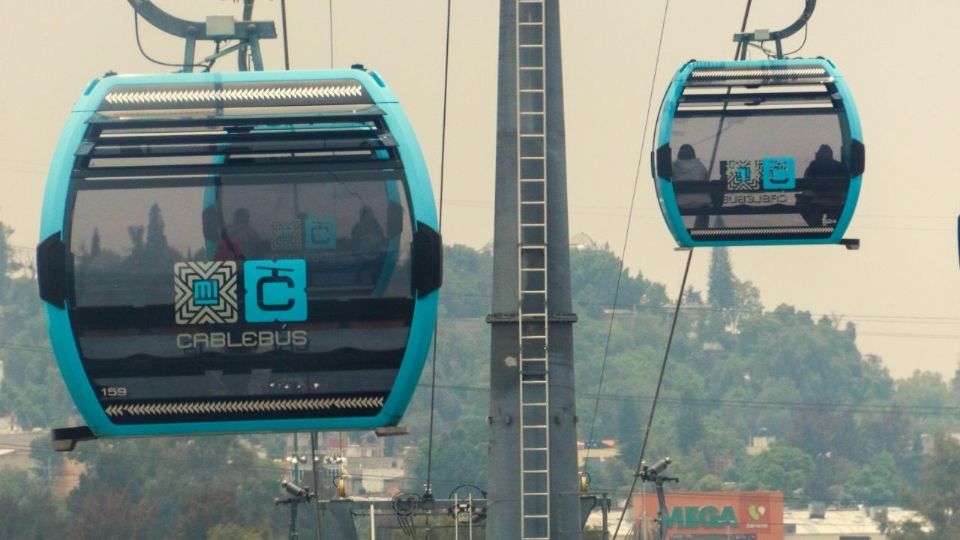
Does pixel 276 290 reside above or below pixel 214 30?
below

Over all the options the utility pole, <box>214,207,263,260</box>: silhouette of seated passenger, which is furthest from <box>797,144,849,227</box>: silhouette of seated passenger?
<box>214,207,263,260</box>: silhouette of seated passenger

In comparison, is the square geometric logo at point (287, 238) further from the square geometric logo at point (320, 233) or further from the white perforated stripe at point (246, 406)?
the white perforated stripe at point (246, 406)

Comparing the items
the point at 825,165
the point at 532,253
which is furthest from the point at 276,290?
the point at 825,165

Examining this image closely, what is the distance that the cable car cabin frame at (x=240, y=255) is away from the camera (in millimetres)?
15469

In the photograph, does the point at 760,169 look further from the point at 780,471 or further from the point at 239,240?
the point at 780,471

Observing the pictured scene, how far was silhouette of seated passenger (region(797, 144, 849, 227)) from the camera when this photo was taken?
20.3m

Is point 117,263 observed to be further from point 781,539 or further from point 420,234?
point 781,539

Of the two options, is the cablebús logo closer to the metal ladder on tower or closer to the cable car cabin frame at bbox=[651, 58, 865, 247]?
the metal ladder on tower

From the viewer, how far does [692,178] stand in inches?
802

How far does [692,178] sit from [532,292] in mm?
2217

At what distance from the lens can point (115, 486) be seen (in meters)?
92.8

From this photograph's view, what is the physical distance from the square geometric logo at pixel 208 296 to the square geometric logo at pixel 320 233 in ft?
1.63

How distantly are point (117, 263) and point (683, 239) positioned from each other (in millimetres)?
6295

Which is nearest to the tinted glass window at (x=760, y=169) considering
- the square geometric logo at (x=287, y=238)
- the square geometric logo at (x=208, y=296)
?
the square geometric logo at (x=287, y=238)
